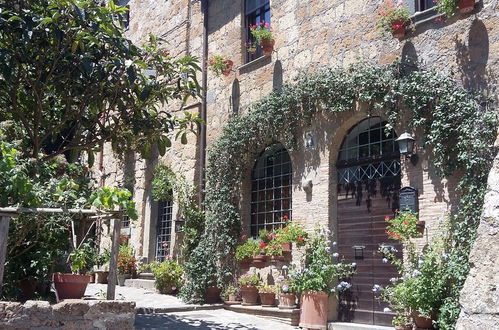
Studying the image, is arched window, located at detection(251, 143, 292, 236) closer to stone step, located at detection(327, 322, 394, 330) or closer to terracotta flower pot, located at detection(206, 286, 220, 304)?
terracotta flower pot, located at detection(206, 286, 220, 304)

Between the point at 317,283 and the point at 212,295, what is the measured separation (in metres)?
2.99

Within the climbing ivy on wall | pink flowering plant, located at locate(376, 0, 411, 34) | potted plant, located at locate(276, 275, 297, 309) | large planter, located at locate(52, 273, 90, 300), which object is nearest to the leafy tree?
the climbing ivy on wall

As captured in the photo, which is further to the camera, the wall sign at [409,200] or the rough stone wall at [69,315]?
the wall sign at [409,200]

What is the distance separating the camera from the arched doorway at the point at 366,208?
7938 millimetres

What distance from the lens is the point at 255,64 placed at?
34.6ft

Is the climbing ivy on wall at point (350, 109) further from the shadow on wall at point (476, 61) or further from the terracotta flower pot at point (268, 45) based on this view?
the terracotta flower pot at point (268, 45)

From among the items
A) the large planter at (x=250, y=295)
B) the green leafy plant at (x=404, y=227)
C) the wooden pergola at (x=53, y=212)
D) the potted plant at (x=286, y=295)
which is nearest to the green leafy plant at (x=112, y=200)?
the wooden pergola at (x=53, y=212)

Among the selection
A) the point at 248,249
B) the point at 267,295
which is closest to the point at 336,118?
the point at 248,249

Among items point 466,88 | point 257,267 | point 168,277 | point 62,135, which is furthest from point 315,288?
point 62,135

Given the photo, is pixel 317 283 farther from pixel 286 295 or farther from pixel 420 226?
pixel 420 226

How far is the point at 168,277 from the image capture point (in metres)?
11.1

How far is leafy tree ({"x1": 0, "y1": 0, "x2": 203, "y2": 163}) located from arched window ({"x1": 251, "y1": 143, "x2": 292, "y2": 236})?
7.40 feet

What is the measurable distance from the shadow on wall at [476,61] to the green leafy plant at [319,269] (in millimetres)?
3068

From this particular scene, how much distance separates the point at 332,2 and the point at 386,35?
4.77ft
